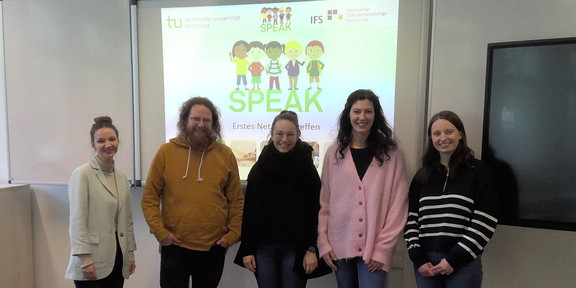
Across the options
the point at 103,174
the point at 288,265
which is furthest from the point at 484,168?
the point at 103,174

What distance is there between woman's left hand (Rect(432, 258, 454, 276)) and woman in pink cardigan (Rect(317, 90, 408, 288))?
0.21 metres

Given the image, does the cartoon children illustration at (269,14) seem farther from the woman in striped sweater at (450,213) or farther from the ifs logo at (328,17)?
the woman in striped sweater at (450,213)

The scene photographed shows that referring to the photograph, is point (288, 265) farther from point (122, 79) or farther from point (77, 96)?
point (77, 96)

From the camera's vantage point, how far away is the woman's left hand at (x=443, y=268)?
1453 mm

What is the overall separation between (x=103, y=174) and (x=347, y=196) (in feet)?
4.23

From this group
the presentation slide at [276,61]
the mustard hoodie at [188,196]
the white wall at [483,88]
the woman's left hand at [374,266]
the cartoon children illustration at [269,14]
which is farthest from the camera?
the cartoon children illustration at [269,14]

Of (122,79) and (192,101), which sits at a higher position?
(122,79)

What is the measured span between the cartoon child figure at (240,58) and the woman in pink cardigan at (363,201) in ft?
2.87

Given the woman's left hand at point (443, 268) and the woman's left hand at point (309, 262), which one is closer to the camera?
the woman's left hand at point (443, 268)

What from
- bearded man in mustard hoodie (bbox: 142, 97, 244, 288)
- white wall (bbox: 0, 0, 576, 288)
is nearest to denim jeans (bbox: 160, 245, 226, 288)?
bearded man in mustard hoodie (bbox: 142, 97, 244, 288)

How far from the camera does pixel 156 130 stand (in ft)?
7.57

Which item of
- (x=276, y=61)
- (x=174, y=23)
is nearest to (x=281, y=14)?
(x=276, y=61)

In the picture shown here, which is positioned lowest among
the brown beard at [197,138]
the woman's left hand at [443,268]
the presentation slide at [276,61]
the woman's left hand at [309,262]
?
the woman's left hand at [309,262]

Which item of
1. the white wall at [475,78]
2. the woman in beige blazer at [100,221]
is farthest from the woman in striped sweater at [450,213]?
the woman in beige blazer at [100,221]
